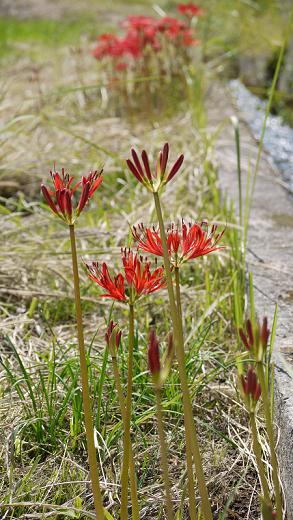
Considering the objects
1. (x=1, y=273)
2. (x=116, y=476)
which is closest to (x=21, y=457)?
(x=116, y=476)

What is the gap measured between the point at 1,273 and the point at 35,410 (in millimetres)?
908

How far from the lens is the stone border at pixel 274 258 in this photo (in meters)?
1.39

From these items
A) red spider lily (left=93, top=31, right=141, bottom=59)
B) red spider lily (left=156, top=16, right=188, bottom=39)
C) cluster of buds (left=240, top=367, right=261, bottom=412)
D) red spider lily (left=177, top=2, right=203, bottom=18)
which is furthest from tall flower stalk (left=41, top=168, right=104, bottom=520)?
red spider lily (left=177, top=2, right=203, bottom=18)

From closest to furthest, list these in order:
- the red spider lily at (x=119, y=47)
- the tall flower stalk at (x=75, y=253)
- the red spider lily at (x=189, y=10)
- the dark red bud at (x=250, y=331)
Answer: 1. the dark red bud at (x=250, y=331)
2. the tall flower stalk at (x=75, y=253)
3. the red spider lily at (x=119, y=47)
4. the red spider lily at (x=189, y=10)

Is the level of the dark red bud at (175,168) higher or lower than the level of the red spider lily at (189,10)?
lower

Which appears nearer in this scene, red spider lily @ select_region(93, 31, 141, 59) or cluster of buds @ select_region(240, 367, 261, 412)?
cluster of buds @ select_region(240, 367, 261, 412)

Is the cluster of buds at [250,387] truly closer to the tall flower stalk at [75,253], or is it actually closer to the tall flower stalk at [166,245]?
the tall flower stalk at [166,245]

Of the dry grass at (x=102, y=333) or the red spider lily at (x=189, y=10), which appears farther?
the red spider lily at (x=189, y=10)

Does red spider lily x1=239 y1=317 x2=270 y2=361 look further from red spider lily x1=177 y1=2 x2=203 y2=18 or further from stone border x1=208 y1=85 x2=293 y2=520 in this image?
red spider lily x1=177 y1=2 x2=203 y2=18

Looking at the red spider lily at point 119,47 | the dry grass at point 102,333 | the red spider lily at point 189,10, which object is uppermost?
the red spider lily at point 189,10

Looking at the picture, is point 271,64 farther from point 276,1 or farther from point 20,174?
point 20,174

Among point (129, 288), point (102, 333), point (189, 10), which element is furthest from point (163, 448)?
point (189, 10)

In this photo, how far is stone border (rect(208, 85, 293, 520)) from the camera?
1.39 m

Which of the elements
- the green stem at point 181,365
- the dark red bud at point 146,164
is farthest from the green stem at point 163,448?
the dark red bud at point 146,164
